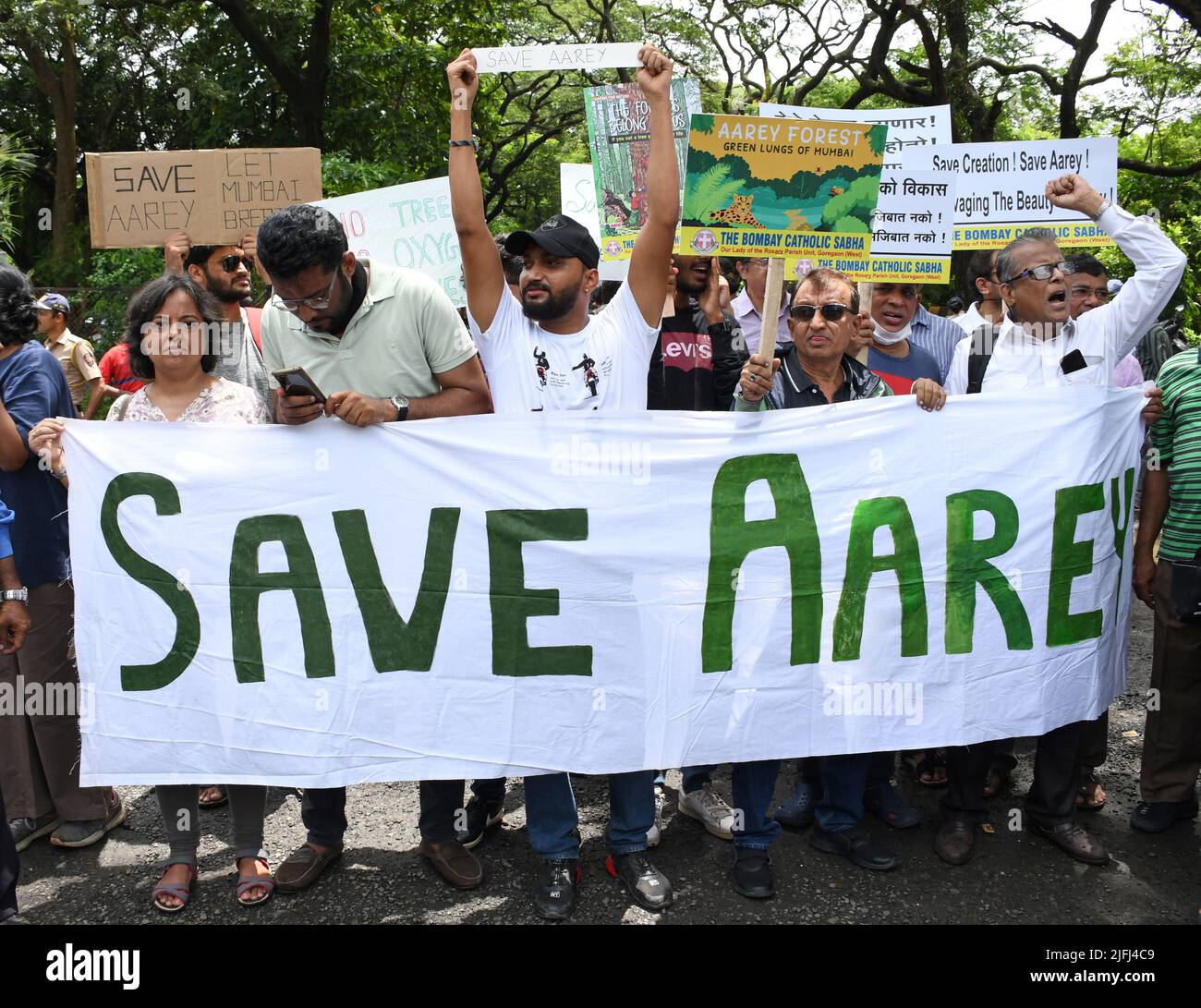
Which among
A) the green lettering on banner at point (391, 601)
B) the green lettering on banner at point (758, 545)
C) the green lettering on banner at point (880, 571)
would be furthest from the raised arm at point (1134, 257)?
the green lettering on banner at point (391, 601)

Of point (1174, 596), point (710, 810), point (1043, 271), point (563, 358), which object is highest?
point (1043, 271)

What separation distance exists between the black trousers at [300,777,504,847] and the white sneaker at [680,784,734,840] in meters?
0.92

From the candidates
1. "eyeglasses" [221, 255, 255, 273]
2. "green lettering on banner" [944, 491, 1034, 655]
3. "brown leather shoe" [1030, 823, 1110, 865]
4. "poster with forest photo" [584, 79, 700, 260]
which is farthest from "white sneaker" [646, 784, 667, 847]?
"eyeglasses" [221, 255, 255, 273]

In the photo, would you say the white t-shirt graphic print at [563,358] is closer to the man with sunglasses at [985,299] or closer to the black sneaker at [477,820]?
the black sneaker at [477,820]

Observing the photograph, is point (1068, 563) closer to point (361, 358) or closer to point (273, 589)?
point (361, 358)

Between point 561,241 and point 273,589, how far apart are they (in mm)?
1446

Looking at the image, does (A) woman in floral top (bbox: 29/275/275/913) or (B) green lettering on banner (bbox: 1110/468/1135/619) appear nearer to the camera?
(A) woman in floral top (bbox: 29/275/275/913)

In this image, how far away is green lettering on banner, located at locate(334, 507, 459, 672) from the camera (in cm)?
356

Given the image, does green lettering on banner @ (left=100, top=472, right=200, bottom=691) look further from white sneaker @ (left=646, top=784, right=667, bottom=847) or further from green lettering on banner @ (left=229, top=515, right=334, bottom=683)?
white sneaker @ (left=646, top=784, right=667, bottom=847)

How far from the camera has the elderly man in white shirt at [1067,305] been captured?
12.6 ft

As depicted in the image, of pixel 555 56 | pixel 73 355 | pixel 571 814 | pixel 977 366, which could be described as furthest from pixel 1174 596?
pixel 73 355

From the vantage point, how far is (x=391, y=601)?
356cm

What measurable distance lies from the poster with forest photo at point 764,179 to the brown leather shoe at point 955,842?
2.08 meters

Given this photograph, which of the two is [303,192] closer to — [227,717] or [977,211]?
[227,717]
